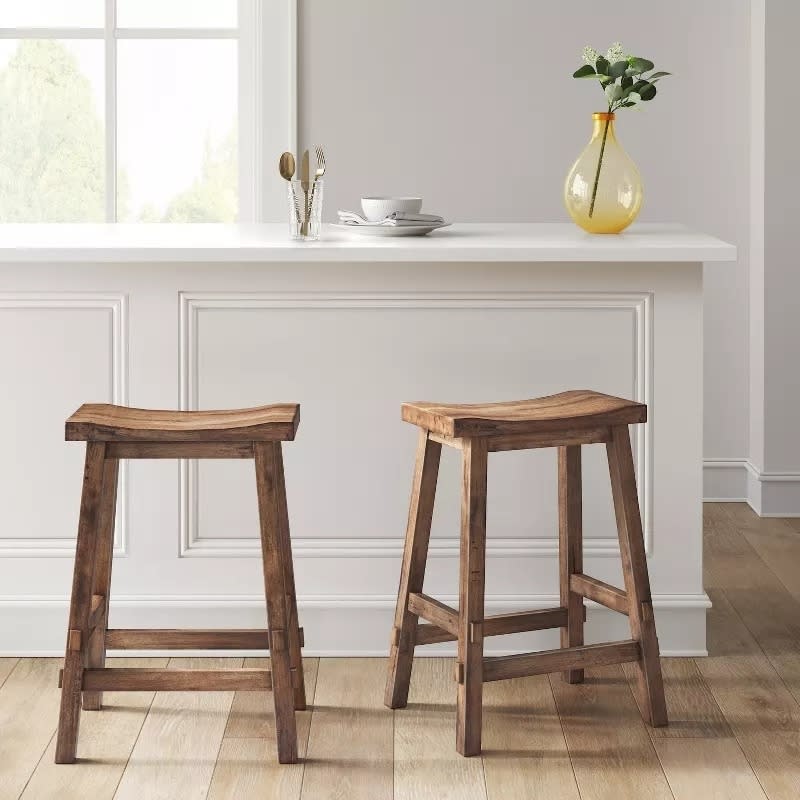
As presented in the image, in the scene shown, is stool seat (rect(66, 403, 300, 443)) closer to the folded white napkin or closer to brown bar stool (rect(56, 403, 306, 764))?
brown bar stool (rect(56, 403, 306, 764))

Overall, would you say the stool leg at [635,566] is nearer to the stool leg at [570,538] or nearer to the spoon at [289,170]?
the stool leg at [570,538]

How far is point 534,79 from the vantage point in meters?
4.53

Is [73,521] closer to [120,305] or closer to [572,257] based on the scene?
[120,305]

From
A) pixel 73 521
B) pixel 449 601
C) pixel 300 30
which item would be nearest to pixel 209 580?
pixel 73 521

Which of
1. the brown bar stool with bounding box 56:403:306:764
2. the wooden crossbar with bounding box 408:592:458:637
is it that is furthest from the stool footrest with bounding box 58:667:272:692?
the wooden crossbar with bounding box 408:592:458:637

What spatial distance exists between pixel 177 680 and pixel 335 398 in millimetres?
843

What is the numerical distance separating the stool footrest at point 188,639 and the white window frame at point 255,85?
2.34m

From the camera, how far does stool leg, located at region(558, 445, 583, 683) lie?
2.70 meters

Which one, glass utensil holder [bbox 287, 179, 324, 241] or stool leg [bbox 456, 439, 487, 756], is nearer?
stool leg [bbox 456, 439, 487, 756]

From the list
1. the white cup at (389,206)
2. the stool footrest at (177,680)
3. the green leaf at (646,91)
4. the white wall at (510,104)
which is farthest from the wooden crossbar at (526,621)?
the white wall at (510,104)

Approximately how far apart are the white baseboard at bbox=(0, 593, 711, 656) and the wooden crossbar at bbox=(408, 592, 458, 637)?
366 millimetres

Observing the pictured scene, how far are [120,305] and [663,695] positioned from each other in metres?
1.52

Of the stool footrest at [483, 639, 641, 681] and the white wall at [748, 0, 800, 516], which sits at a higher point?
the white wall at [748, 0, 800, 516]

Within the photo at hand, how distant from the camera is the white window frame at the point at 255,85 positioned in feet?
14.7
